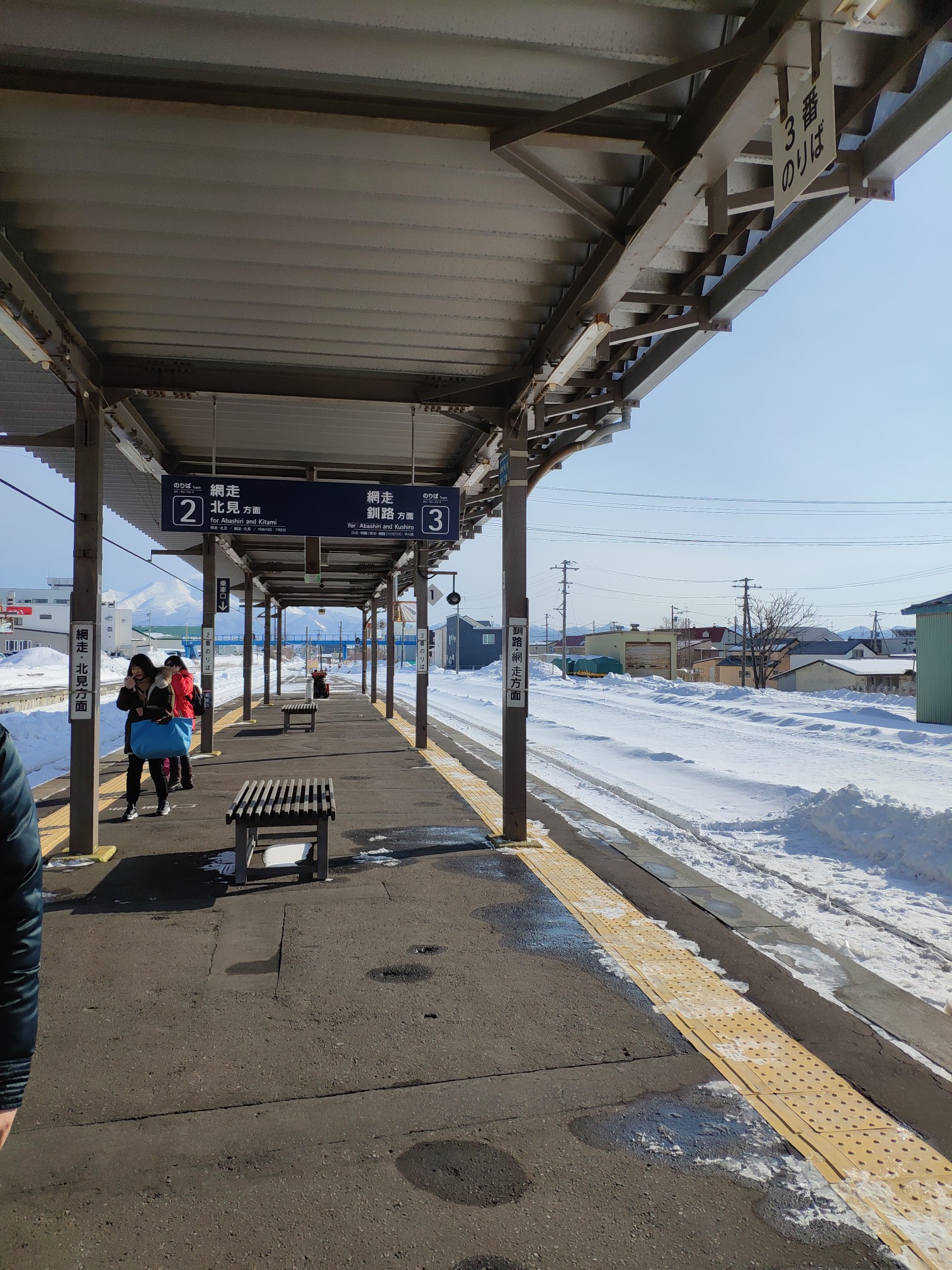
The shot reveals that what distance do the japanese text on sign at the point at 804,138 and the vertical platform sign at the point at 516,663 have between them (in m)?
4.45

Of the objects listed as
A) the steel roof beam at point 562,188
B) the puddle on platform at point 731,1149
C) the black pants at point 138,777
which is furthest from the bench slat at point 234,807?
the steel roof beam at point 562,188

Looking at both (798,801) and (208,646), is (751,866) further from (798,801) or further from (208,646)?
(208,646)

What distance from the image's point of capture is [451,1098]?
10.0ft

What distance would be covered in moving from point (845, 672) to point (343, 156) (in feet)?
144

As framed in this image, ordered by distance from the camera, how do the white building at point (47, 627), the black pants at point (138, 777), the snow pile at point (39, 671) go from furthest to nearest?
the white building at point (47, 627), the snow pile at point (39, 671), the black pants at point (138, 777)

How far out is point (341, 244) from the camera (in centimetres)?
486

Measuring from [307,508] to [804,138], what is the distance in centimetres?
578

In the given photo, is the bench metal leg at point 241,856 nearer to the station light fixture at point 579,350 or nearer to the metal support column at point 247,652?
the station light fixture at point 579,350

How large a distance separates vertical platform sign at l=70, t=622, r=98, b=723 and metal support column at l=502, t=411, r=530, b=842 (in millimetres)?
3435

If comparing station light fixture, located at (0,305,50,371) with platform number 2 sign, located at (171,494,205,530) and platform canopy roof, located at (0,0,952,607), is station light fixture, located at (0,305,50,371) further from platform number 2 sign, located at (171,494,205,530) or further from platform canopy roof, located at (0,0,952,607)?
platform number 2 sign, located at (171,494,205,530)

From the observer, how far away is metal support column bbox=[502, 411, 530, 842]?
7246mm

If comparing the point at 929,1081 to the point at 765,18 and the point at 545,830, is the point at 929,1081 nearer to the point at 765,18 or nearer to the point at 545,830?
the point at 765,18

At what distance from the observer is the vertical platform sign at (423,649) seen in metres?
14.4

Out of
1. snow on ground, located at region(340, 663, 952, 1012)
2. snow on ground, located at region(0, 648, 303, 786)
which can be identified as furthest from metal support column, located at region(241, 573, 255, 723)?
snow on ground, located at region(340, 663, 952, 1012)
